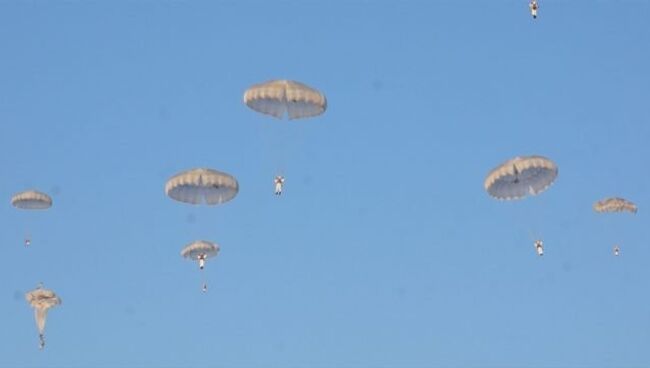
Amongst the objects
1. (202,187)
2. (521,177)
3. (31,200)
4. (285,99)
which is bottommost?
(521,177)

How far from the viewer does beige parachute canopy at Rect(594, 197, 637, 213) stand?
114 metres

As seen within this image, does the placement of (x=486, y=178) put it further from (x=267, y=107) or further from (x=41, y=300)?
(x=41, y=300)

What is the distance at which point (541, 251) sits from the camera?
297ft

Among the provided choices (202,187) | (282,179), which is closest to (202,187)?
(202,187)

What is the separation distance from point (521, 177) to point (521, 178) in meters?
0.33

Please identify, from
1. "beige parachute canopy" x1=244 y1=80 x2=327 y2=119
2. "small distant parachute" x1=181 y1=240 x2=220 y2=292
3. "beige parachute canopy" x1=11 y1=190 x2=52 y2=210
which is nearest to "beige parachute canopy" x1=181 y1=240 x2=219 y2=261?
"small distant parachute" x1=181 y1=240 x2=220 y2=292

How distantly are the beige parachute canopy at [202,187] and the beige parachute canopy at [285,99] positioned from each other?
7.84 m

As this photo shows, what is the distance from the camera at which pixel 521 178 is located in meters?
92.1

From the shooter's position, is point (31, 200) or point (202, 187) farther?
point (31, 200)

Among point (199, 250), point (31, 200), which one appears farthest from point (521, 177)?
point (31, 200)

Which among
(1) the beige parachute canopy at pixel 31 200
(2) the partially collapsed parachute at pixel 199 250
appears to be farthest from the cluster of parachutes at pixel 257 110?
(1) the beige parachute canopy at pixel 31 200

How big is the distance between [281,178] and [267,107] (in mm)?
6561

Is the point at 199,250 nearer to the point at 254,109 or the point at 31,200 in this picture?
the point at 31,200

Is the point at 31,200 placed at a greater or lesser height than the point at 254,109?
greater
